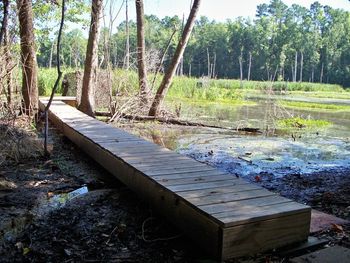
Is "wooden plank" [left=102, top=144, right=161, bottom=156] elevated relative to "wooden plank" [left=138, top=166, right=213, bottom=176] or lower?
elevated

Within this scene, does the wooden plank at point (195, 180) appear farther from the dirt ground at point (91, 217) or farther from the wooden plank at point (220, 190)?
the dirt ground at point (91, 217)

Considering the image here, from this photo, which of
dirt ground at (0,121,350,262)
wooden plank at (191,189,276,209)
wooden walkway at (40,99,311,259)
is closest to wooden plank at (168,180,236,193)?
wooden walkway at (40,99,311,259)

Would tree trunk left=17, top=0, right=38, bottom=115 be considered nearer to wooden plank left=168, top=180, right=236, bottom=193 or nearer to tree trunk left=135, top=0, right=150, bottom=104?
tree trunk left=135, top=0, right=150, bottom=104

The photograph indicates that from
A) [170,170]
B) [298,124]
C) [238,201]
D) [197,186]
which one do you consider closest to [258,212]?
[238,201]

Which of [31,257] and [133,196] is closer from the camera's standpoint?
[31,257]

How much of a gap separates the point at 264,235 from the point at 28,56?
614 cm

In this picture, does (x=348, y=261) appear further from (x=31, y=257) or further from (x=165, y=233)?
(x=31, y=257)

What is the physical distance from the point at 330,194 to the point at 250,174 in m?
1.35

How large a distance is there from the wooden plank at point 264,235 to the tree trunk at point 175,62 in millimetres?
8489

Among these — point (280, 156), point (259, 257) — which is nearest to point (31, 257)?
point (259, 257)

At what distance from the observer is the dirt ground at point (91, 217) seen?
2.94 meters

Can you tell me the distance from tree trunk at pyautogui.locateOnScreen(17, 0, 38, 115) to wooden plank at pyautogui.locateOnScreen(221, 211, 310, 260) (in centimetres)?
555

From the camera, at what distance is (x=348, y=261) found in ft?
8.90

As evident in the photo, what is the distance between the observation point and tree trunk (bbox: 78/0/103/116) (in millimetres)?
9609
